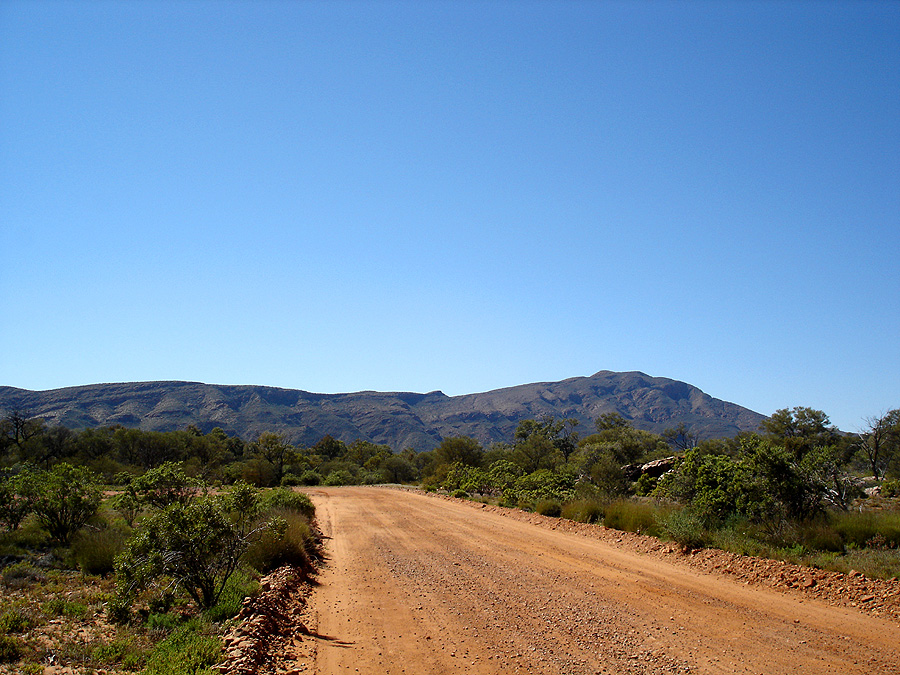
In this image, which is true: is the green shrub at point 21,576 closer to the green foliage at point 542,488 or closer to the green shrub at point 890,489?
the green foliage at point 542,488

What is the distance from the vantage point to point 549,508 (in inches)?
823

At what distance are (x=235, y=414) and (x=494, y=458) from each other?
143 meters

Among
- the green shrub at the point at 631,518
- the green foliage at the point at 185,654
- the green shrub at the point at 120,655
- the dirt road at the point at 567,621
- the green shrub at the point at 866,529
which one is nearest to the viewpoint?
the green foliage at the point at 185,654

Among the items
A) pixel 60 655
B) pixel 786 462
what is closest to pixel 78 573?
pixel 60 655

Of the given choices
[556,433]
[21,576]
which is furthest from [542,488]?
[556,433]

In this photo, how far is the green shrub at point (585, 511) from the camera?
1830 centimetres

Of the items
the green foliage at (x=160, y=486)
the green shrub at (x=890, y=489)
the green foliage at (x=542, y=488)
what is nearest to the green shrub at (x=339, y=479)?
the green foliage at (x=542, y=488)

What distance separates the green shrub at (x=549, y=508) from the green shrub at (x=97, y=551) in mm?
14067

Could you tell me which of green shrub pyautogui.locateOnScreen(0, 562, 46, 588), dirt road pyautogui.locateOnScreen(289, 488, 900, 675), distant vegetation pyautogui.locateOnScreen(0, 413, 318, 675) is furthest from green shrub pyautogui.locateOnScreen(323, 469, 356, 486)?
green shrub pyautogui.locateOnScreen(0, 562, 46, 588)

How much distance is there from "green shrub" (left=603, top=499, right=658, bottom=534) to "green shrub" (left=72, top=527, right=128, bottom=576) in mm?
12899

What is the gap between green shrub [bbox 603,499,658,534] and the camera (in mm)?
15344

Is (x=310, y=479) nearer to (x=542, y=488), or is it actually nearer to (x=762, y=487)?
(x=542, y=488)

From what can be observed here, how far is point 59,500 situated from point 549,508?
15619 mm

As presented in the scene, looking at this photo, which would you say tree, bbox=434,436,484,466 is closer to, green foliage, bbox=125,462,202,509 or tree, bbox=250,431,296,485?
tree, bbox=250,431,296,485
